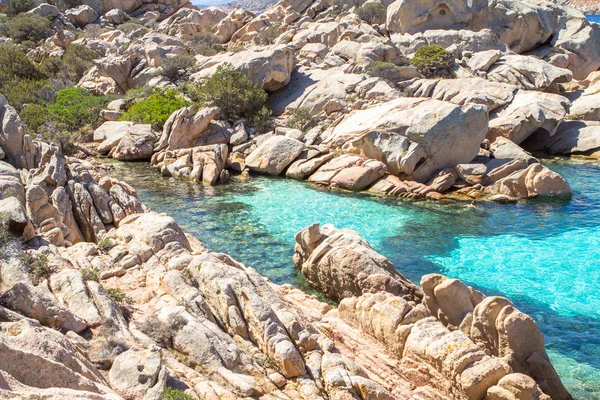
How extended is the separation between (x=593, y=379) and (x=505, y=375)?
3.53 m

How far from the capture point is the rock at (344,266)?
15.9 metres

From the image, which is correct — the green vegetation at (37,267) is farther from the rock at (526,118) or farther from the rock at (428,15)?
the rock at (428,15)

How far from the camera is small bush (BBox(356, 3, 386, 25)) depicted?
59.9 m

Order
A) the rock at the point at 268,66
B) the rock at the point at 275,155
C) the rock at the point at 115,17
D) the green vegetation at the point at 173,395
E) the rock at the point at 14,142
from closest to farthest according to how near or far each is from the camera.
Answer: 1. the green vegetation at the point at 173,395
2. the rock at the point at 14,142
3. the rock at the point at 275,155
4. the rock at the point at 268,66
5. the rock at the point at 115,17

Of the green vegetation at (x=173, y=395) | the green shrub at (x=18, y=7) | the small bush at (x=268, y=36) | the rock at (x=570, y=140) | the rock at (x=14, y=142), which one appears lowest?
the rock at (x=570, y=140)

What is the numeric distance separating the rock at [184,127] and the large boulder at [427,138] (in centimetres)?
1121

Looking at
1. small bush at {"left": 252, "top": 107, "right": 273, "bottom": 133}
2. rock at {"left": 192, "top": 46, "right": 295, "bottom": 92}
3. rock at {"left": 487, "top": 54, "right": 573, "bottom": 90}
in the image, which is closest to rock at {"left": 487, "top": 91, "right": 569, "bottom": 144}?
rock at {"left": 487, "top": 54, "right": 573, "bottom": 90}

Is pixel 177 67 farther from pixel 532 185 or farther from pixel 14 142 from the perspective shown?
pixel 532 185

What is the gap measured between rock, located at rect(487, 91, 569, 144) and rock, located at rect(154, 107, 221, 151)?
19.7 meters

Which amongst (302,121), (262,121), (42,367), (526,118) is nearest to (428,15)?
(526,118)

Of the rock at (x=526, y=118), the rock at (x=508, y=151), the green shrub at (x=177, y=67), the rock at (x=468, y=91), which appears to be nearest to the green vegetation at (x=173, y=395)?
the rock at (x=508, y=151)

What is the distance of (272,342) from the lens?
10547 millimetres

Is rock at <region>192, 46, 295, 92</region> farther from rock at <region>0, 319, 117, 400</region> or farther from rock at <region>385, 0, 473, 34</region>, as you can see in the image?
rock at <region>0, 319, 117, 400</region>

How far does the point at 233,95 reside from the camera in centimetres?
3788
